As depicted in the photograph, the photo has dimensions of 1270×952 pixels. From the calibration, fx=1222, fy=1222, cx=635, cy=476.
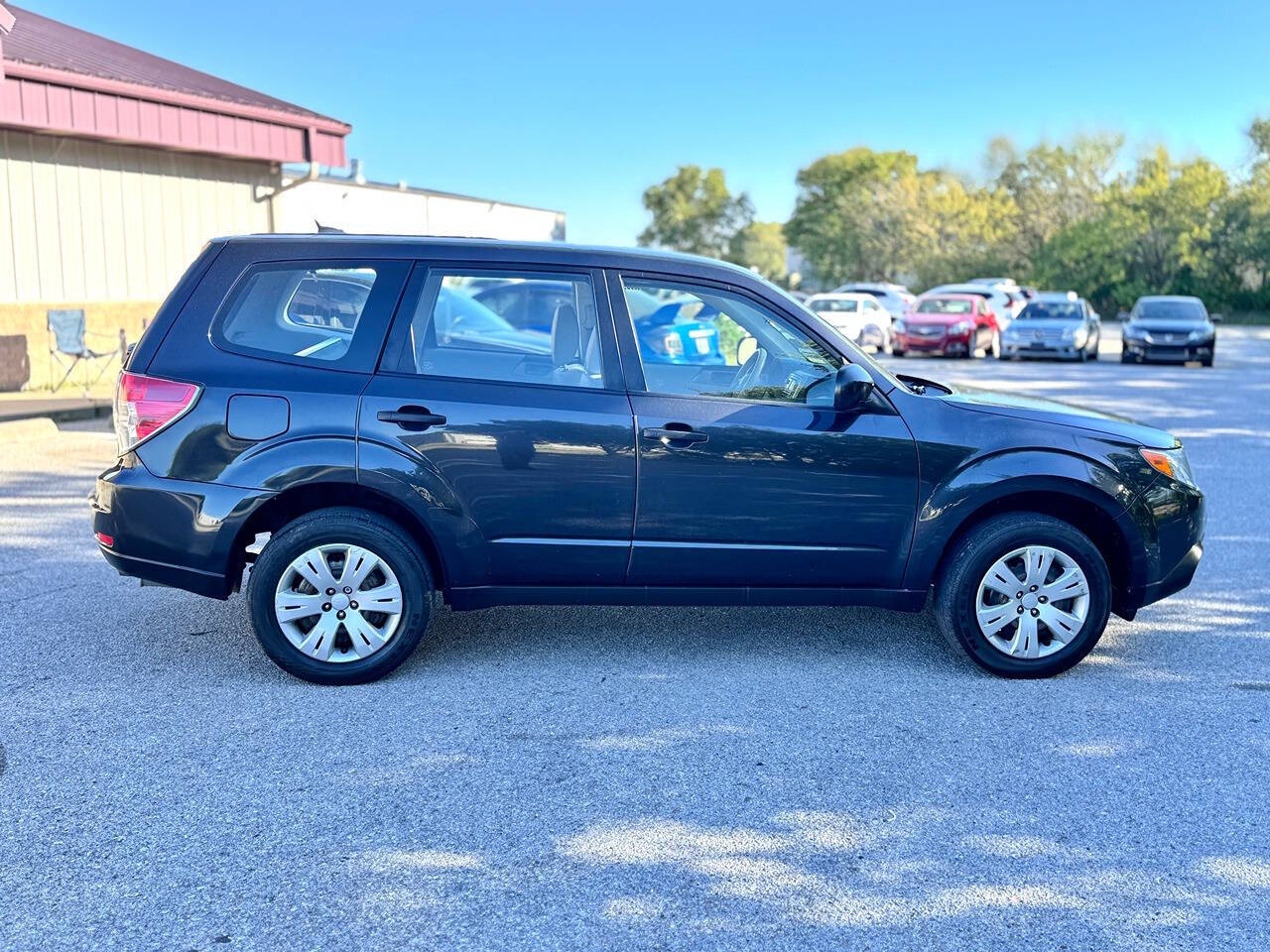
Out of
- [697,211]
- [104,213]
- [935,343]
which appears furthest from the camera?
[697,211]

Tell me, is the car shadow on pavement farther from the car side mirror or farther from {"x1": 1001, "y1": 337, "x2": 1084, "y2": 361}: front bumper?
{"x1": 1001, "y1": 337, "x2": 1084, "y2": 361}: front bumper

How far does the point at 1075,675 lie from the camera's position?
5.24 metres

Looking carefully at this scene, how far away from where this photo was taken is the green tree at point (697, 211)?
126m

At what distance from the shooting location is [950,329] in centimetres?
2706

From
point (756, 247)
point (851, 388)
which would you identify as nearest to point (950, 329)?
point (851, 388)

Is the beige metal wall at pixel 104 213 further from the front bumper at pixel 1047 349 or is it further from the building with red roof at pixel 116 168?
the front bumper at pixel 1047 349

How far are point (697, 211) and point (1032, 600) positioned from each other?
124 metres

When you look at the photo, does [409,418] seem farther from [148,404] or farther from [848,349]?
[848,349]

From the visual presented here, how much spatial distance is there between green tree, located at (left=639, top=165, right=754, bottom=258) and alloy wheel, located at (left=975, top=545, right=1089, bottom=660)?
122 meters

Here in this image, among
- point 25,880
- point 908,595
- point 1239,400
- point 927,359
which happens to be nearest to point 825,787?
point 908,595

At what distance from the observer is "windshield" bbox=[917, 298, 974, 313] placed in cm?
2809

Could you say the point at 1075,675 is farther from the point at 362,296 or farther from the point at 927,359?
the point at 927,359

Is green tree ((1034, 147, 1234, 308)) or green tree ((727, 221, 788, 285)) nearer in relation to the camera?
green tree ((1034, 147, 1234, 308))

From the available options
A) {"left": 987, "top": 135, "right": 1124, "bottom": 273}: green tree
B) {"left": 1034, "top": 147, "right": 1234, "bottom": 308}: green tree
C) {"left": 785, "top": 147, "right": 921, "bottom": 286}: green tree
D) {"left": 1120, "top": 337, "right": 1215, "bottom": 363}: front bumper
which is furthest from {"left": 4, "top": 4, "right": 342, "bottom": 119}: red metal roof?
{"left": 785, "top": 147, "right": 921, "bottom": 286}: green tree
